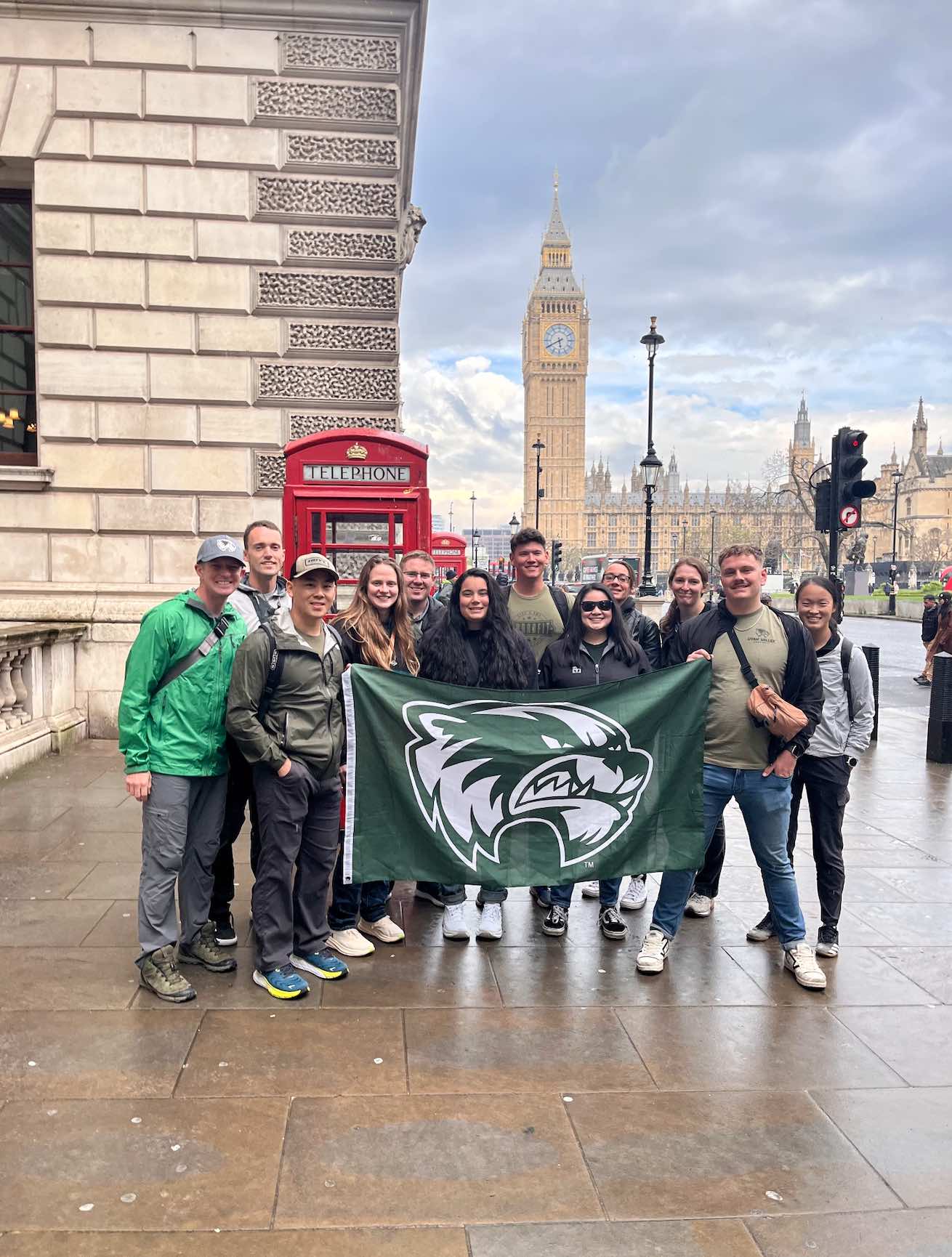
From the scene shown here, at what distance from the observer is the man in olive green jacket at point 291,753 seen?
4375 mm

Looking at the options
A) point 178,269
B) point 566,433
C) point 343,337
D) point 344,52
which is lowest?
point 343,337

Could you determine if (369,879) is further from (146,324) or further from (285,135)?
(285,135)

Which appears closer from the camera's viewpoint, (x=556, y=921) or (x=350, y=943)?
(x=350, y=943)

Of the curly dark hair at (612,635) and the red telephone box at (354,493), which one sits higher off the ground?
the red telephone box at (354,493)

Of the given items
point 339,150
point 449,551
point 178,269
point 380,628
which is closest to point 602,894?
point 380,628

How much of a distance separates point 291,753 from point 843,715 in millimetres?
2979

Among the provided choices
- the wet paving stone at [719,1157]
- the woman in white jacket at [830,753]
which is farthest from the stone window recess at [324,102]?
the wet paving stone at [719,1157]

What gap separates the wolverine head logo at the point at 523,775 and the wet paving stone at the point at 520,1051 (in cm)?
82

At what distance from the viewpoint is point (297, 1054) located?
12.7 ft

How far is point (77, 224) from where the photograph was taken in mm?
10500

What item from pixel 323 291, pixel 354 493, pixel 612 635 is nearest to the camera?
pixel 612 635

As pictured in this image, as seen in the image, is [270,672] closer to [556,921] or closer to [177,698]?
[177,698]

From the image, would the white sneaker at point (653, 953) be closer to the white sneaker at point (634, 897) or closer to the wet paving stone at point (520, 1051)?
the wet paving stone at point (520, 1051)

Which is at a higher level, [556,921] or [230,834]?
[230,834]
